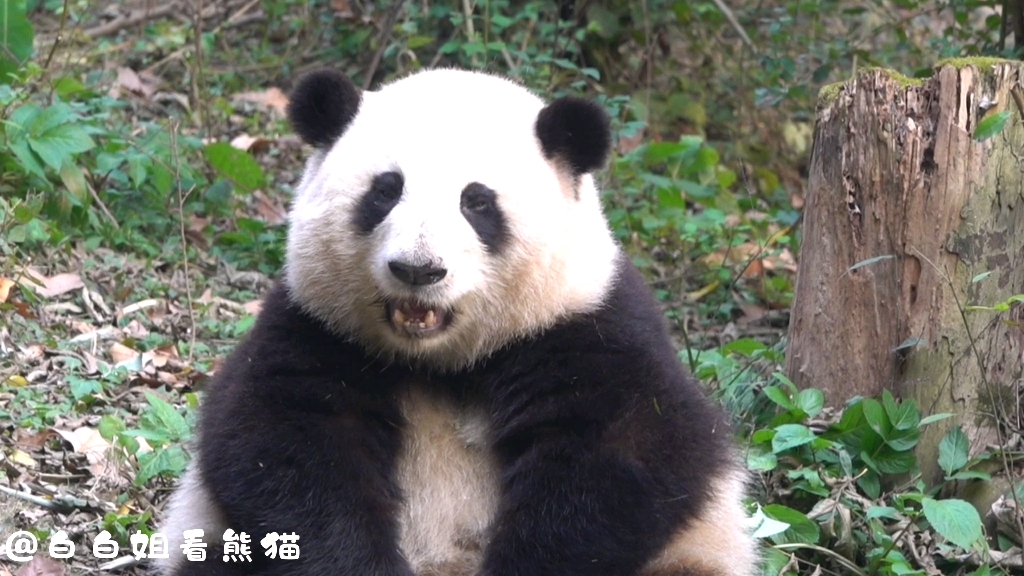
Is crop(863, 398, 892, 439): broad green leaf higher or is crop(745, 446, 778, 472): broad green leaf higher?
crop(863, 398, 892, 439): broad green leaf

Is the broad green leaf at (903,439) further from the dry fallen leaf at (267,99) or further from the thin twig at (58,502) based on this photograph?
the dry fallen leaf at (267,99)

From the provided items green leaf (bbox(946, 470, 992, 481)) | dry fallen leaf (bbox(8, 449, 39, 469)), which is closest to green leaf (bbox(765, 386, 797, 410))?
green leaf (bbox(946, 470, 992, 481))

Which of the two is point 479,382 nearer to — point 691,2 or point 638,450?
point 638,450

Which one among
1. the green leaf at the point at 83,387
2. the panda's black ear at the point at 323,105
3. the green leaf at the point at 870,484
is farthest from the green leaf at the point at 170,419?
the green leaf at the point at 870,484

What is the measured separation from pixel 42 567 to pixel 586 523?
6.85 ft

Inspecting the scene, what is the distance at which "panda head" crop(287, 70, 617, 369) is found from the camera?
450 cm

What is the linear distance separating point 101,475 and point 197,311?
1.98 metres

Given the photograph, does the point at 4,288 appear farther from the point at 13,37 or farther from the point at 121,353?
the point at 13,37

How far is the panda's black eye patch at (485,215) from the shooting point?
4.54 metres

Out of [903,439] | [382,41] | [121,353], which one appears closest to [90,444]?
[121,353]

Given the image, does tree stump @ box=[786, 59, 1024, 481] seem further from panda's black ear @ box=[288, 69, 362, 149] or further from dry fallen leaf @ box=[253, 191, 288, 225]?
dry fallen leaf @ box=[253, 191, 288, 225]

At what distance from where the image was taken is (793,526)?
533 cm

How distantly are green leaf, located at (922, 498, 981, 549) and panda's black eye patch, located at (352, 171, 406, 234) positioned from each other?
92.6 inches

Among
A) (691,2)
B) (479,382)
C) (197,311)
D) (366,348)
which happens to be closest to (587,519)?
(479,382)
